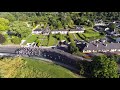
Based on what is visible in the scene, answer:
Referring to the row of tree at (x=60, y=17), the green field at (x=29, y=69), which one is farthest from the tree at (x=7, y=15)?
the green field at (x=29, y=69)

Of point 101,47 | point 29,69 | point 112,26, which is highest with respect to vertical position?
point 112,26

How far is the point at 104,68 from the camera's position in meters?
6.57

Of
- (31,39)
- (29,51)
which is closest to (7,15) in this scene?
(31,39)

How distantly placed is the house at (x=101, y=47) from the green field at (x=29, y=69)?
0.55 metres

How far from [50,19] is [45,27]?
0.62 ft

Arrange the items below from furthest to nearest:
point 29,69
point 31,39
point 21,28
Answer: point 21,28 → point 31,39 → point 29,69

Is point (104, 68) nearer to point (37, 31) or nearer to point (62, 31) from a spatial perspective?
point (62, 31)

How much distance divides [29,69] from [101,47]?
1.43m

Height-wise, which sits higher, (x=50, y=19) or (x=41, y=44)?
(x=50, y=19)

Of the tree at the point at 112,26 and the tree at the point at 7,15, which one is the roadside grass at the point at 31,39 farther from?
the tree at the point at 112,26
